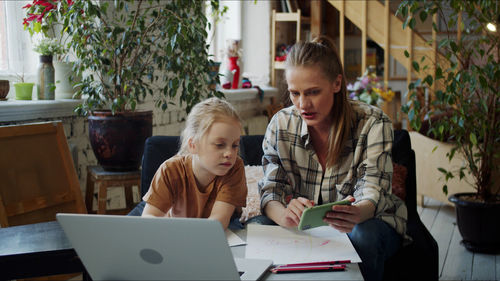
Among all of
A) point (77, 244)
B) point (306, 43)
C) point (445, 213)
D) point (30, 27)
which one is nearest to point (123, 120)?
point (30, 27)

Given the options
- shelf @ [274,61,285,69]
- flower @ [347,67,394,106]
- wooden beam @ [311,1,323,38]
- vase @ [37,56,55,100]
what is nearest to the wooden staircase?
wooden beam @ [311,1,323,38]

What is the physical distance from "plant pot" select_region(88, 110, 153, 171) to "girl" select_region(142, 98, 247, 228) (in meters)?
1.00

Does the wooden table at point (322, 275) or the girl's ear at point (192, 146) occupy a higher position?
the girl's ear at point (192, 146)

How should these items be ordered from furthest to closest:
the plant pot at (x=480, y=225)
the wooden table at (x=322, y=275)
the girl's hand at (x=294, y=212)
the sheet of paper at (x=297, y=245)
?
the plant pot at (x=480, y=225) < the girl's hand at (x=294, y=212) < the sheet of paper at (x=297, y=245) < the wooden table at (x=322, y=275)

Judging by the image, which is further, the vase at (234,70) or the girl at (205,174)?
the vase at (234,70)

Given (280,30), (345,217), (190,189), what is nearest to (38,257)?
(190,189)

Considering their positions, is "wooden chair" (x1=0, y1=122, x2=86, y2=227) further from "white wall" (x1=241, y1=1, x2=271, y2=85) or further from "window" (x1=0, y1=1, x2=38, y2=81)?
"white wall" (x1=241, y1=1, x2=271, y2=85)

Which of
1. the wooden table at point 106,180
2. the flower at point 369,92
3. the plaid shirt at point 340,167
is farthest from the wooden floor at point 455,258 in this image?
the wooden table at point 106,180

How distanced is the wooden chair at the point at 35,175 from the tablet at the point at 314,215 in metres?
1.29

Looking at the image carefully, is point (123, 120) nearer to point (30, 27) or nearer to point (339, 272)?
point (30, 27)

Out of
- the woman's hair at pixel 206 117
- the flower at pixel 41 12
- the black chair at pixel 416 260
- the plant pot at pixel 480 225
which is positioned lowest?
the plant pot at pixel 480 225

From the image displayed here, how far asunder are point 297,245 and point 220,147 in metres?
0.35

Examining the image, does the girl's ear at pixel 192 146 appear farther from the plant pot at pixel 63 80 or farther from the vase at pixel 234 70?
the vase at pixel 234 70

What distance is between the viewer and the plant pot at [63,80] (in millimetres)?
2874
